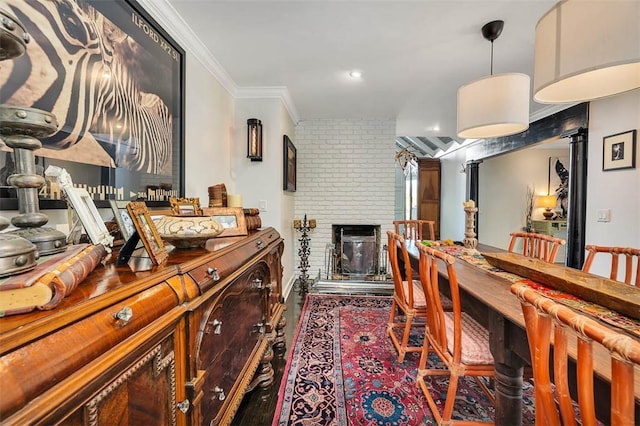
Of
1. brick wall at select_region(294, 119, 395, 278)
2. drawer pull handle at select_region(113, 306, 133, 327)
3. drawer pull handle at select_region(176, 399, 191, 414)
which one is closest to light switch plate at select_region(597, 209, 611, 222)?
brick wall at select_region(294, 119, 395, 278)

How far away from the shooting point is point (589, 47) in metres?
1.03

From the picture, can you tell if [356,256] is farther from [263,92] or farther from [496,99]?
[496,99]

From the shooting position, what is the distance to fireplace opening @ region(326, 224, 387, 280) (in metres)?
4.27

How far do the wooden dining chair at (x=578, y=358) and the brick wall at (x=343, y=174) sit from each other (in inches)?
146

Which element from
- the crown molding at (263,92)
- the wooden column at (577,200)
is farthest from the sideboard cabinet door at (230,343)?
the wooden column at (577,200)

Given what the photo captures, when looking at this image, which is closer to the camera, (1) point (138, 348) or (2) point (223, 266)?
(1) point (138, 348)

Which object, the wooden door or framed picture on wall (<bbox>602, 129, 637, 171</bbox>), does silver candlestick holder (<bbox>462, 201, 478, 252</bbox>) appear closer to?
framed picture on wall (<bbox>602, 129, 637, 171</bbox>)

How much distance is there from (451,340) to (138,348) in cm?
143

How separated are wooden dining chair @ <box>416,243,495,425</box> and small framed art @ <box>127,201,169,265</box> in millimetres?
1129

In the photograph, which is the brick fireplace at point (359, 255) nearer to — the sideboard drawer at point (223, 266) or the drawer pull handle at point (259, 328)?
the drawer pull handle at point (259, 328)

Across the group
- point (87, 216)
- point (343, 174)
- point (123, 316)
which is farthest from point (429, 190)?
point (123, 316)

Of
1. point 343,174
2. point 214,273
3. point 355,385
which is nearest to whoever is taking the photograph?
point 214,273

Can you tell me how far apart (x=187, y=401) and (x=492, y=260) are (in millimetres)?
1766

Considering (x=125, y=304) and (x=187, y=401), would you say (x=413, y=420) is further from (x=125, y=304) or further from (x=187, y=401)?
(x=125, y=304)
